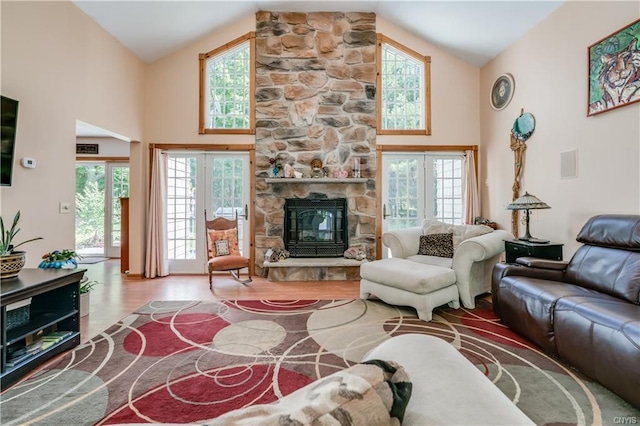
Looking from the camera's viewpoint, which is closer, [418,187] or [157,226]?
[157,226]

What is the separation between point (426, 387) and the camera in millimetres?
816

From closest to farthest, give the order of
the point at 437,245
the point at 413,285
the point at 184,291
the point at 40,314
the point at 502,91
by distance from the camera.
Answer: the point at 40,314 → the point at 413,285 → the point at 437,245 → the point at 184,291 → the point at 502,91

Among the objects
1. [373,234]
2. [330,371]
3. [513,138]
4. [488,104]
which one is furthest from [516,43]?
[330,371]

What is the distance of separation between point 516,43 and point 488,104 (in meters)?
0.89

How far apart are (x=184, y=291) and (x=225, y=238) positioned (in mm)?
923

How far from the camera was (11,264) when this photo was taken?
2.20m

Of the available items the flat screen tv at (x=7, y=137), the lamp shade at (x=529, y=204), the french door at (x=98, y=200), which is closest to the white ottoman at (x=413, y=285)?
the lamp shade at (x=529, y=204)

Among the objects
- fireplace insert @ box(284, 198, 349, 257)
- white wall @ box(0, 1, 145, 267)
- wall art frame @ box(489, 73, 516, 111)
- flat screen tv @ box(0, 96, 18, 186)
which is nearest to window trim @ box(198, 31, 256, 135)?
white wall @ box(0, 1, 145, 267)

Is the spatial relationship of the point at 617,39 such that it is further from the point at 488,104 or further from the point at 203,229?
the point at 203,229

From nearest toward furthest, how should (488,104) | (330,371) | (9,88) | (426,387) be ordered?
(426,387)
(330,371)
(9,88)
(488,104)

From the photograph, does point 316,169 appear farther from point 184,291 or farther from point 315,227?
point 184,291

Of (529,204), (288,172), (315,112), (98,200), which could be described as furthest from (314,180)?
(98,200)

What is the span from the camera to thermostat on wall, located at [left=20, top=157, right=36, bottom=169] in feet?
9.28

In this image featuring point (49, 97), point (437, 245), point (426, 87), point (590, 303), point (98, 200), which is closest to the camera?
point (590, 303)
